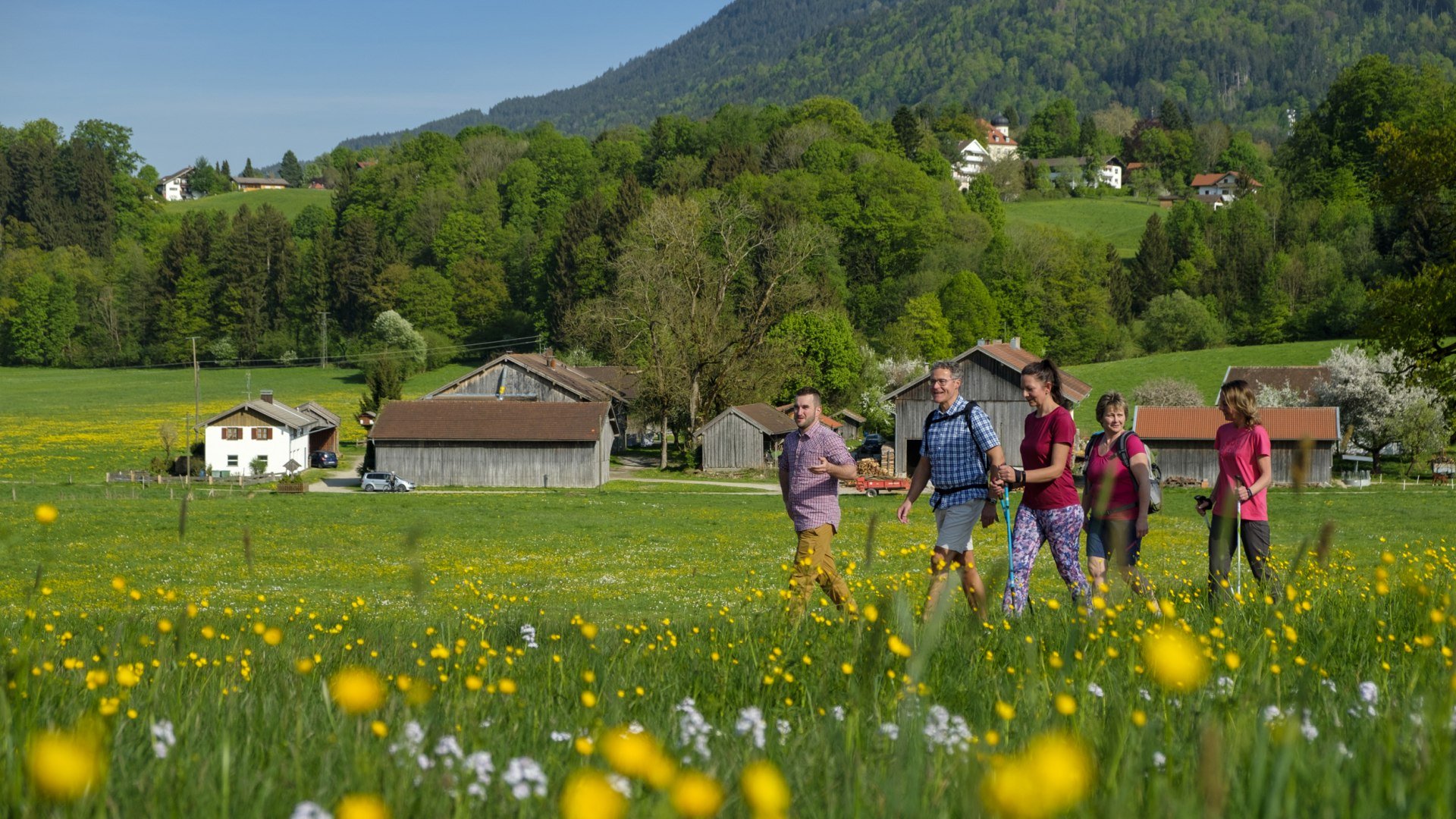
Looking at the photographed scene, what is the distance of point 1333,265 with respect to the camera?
91.1 metres

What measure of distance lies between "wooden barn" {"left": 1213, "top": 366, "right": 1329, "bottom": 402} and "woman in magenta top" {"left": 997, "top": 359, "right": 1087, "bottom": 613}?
201 feet

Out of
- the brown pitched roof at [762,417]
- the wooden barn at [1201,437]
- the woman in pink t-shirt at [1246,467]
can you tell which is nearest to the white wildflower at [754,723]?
the woman in pink t-shirt at [1246,467]

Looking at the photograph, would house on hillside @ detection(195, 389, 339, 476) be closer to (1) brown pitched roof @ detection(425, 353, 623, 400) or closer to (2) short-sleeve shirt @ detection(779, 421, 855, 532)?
(1) brown pitched roof @ detection(425, 353, 623, 400)

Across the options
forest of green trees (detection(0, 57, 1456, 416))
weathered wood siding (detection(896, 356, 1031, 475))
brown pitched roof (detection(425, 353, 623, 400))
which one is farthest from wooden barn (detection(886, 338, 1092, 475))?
brown pitched roof (detection(425, 353, 623, 400))

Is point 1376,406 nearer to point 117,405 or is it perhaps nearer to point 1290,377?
point 1290,377

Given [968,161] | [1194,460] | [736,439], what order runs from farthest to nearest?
1. [968,161]
2. [736,439]
3. [1194,460]

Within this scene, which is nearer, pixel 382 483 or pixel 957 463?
pixel 957 463

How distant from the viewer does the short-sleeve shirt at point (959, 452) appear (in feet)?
27.0

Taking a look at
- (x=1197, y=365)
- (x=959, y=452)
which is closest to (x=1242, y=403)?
(x=959, y=452)

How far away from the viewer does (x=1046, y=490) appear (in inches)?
339

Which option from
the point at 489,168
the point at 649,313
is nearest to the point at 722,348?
the point at 649,313

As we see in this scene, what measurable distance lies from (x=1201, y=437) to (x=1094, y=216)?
93267mm

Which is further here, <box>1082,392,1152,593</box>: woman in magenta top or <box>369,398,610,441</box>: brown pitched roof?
<box>369,398,610,441</box>: brown pitched roof

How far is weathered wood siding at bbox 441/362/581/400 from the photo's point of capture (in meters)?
66.3
